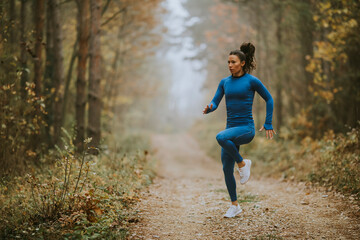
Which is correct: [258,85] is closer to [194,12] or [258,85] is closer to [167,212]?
[167,212]

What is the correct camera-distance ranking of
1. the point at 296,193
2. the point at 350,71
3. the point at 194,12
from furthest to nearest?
the point at 194,12
the point at 350,71
the point at 296,193

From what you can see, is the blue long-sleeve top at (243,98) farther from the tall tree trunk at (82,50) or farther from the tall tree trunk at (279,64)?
the tall tree trunk at (279,64)

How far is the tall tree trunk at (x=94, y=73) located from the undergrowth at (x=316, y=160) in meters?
4.96

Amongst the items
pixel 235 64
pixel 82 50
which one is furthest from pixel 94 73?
pixel 235 64

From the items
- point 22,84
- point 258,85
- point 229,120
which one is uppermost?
point 22,84

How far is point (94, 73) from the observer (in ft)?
32.1

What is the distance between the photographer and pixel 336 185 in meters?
6.37

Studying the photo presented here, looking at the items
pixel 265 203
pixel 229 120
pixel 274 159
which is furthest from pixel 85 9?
pixel 274 159

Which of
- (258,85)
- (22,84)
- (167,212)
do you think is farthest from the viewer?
(22,84)

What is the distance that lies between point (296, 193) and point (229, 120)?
3.24 m

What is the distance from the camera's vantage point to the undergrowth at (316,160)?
254 inches

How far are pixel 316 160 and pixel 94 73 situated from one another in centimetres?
716

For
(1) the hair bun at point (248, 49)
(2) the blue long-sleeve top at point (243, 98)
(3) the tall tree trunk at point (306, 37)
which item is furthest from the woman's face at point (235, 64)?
(3) the tall tree trunk at point (306, 37)

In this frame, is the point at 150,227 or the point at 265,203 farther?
the point at 265,203
